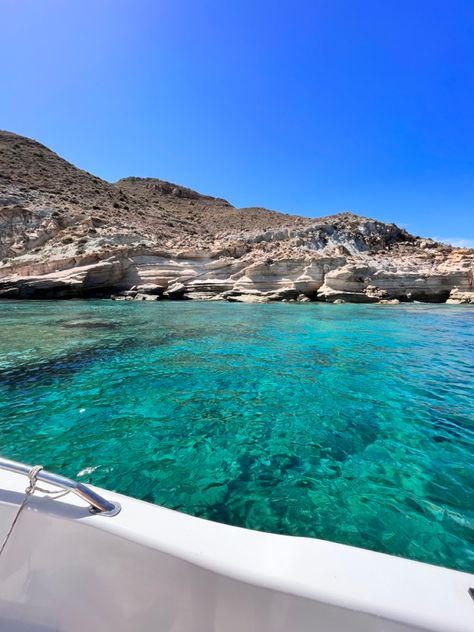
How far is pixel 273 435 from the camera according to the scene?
11.0 feet

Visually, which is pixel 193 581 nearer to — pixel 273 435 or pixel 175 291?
pixel 273 435

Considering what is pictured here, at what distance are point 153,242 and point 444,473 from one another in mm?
32899

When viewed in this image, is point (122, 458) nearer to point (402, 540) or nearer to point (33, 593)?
point (33, 593)

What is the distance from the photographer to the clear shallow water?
2227 millimetres

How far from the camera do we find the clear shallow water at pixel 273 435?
223 cm

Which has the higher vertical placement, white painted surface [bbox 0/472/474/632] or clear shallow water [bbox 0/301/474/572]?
white painted surface [bbox 0/472/474/632]

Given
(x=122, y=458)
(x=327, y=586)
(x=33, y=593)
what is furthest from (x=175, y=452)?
(x=327, y=586)

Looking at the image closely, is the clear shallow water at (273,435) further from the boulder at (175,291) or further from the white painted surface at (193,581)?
the boulder at (175,291)

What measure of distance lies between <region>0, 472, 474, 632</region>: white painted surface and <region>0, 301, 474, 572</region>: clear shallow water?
3.33 feet

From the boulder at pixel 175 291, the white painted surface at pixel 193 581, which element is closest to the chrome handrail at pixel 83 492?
the white painted surface at pixel 193 581

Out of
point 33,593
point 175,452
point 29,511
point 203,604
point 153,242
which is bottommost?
point 175,452

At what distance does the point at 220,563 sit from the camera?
1.12m

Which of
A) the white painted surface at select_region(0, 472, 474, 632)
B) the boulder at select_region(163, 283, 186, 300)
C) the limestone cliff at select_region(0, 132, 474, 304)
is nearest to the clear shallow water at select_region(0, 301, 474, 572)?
the white painted surface at select_region(0, 472, 474, 632)

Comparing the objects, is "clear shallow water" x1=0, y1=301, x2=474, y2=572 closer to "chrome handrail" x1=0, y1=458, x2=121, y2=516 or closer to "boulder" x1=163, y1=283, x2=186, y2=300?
"chrome handrail" x1=0, y1=458, x2=121, y2=516
